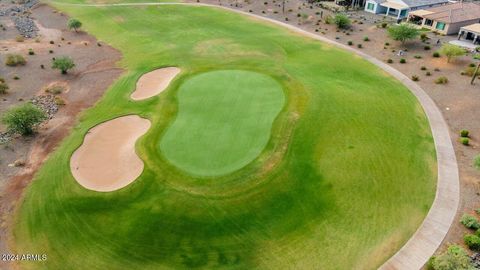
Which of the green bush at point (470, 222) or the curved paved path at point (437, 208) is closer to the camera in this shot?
the curved paved path at point (437, 208)

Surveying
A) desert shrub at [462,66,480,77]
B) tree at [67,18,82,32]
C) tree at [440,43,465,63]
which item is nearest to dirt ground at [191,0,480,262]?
desert shrub at [462,66,480,77]

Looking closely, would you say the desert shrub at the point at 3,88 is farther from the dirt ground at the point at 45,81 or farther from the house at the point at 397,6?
the house at the point at 397,6

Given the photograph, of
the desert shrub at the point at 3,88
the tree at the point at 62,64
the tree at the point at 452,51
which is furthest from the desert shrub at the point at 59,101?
the tree at the point at 452,51

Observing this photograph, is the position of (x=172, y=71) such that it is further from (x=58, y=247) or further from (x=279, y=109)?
(x=58, y=247)

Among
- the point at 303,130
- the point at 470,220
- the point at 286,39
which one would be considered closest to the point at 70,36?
the point at 286,39

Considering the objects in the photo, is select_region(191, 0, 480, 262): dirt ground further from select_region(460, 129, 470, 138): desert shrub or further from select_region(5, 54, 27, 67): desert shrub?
select_region(5, 54, 27, 67): desert shrub
